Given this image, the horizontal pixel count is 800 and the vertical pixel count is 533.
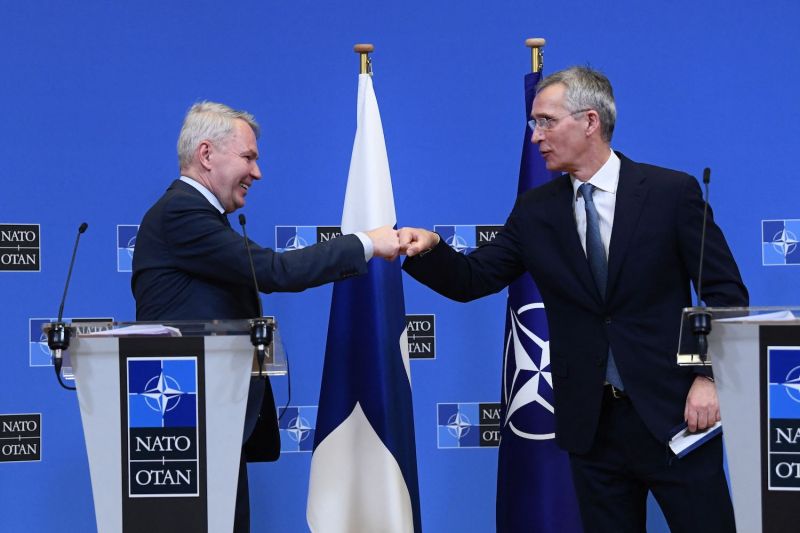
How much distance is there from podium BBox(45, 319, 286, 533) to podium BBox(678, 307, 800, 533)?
109 centimetres

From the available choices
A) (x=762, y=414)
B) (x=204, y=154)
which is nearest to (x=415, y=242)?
(x=204, y=154)

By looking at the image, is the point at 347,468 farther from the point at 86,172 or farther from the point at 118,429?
the point at 86,172

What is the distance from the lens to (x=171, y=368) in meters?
2.28

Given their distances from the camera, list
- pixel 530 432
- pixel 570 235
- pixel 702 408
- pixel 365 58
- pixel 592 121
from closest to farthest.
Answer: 1. pixel 702 408
2. pixel 570 235
3. pixel 592 121
4. pixel 530 432
5. pixel 365 58

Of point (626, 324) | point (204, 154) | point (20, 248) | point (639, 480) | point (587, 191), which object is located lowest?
point (639, 480)

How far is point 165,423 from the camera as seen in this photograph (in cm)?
227

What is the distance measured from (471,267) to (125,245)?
69.2 inches

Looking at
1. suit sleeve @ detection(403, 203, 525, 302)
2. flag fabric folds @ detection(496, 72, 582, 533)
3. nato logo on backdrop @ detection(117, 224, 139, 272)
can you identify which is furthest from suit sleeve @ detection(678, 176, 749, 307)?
nato logo on backdrop @ detection(117, 224, 139, 272)

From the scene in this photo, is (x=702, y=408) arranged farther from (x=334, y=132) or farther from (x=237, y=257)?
(x=334, y=132)

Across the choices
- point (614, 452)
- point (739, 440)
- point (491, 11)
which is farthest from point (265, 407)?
point (491, 11)

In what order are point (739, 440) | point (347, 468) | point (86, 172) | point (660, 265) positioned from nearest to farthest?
point (739, 440) → point (660, 265) → point (347, 468) → point (86, 172)

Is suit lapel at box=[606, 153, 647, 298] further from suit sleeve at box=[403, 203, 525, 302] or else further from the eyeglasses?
suit sleeve at box=[403, 203, 525, 302]

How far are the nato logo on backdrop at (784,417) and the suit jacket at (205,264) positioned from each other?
4.10 feet

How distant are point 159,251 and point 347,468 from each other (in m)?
1.18
